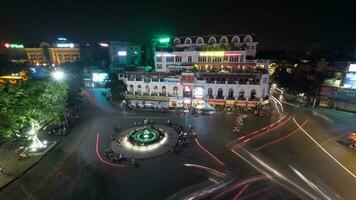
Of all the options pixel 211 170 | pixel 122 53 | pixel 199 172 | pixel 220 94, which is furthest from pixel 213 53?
pixel 122 53

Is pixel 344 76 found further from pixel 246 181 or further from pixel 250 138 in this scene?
pixel 246 181

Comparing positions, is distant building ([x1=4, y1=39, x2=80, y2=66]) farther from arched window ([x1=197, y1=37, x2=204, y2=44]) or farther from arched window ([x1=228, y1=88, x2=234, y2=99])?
arched window ([x1=228, y1=88, x2=234, y2=99])

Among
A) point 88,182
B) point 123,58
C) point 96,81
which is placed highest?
point 123,58

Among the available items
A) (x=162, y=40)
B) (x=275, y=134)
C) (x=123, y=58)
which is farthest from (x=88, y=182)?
(x=123, y=58)

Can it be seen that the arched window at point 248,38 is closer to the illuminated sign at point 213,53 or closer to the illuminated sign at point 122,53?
the illuminated sign at point 213,53

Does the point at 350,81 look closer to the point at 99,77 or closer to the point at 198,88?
the point at 198,88

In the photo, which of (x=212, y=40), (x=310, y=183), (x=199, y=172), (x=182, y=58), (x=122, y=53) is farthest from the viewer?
(x=122, y=53)

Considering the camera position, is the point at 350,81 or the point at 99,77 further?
the point at 99,77

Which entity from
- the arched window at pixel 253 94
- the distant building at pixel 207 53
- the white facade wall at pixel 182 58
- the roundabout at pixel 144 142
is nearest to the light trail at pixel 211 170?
the roundabout at pixel 144 142
